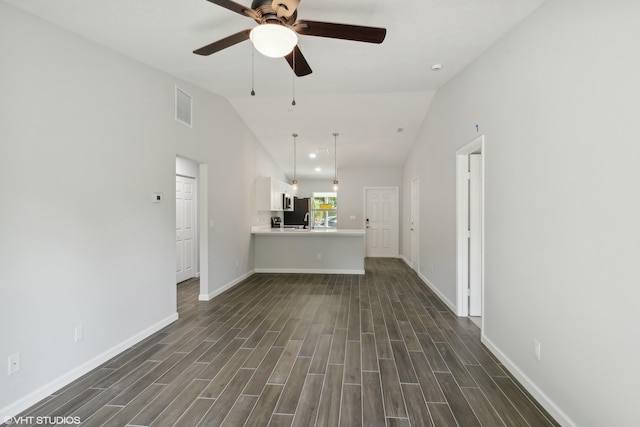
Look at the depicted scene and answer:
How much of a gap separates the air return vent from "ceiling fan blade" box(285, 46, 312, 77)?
1917 mm

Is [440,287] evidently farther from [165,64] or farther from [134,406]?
[165,64]

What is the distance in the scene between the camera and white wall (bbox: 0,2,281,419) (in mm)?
1977

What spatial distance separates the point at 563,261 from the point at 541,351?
70 centimetres

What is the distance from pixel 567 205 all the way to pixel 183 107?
159 inches

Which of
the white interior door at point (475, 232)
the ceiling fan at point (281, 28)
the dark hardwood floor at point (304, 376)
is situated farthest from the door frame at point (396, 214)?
the ceiling fan at point (281, 28)

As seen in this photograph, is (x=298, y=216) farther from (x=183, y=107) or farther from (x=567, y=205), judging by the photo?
(x=567, y=205)

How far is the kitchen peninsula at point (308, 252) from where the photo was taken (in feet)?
20.0

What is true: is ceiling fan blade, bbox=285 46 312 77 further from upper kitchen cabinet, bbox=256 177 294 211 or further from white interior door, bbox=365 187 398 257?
white interior door, bbox=365 187 398 257

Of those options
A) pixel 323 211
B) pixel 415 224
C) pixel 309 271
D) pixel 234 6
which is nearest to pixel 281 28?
pixel 234 6

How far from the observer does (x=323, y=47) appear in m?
2.90

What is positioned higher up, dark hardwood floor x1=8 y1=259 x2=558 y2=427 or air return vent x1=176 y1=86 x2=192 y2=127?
air return vent x1=176 y1=86 x2=192 y2=127

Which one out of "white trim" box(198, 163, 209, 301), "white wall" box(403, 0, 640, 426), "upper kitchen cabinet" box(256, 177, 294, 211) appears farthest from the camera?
"upper kitchen cabinet" box(256, 177, 294, 211)

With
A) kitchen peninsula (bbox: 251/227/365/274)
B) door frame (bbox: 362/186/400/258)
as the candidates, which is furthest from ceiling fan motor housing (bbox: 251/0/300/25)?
door frame (bbox: 362/186/400/258)

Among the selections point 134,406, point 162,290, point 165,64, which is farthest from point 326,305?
point 165,64
